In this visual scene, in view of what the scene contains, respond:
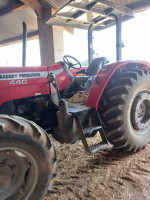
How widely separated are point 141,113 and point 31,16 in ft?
17.3

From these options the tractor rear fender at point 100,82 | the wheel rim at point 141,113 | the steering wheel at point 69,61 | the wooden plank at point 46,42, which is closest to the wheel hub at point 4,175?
the tractor rear fender at point 100,82

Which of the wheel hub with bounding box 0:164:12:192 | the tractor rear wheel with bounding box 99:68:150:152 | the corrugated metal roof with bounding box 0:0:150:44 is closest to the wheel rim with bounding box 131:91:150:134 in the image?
the tractor rear wheel with bounding box 99:68:150:152

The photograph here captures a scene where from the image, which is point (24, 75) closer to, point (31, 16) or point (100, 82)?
point (100, 82)

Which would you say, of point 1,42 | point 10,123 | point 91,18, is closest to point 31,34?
point 1,42

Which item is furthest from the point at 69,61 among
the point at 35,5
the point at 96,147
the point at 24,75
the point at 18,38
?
the point at 18,38

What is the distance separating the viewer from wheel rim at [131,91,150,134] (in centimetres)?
225

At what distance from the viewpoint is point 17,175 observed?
1368 mm

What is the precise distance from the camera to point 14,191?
1.35 metres

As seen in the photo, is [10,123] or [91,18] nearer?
[10,123]

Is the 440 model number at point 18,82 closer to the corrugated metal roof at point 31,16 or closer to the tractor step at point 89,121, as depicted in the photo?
the tractor step at point 89,121

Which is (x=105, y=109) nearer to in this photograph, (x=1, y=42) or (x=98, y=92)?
(x=98, y=92)

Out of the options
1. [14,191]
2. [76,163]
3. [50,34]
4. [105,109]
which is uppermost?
[50,34]

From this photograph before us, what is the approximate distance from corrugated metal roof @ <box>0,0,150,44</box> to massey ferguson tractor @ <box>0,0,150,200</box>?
2.62ft

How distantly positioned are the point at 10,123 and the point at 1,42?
28.4ft
